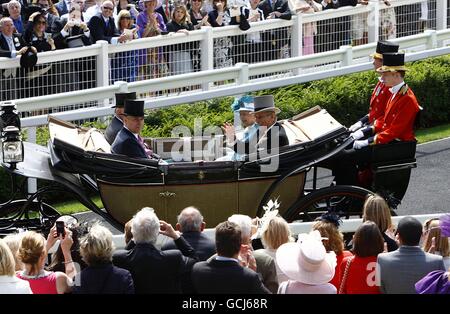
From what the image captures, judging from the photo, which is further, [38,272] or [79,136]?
[79,136]

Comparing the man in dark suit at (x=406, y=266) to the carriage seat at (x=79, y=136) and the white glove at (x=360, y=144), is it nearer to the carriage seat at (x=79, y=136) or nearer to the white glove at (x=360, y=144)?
the white glove at (x=360, y=144)

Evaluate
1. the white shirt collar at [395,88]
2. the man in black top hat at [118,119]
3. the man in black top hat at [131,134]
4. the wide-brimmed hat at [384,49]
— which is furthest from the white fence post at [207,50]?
the man in black top hat at [131,134]

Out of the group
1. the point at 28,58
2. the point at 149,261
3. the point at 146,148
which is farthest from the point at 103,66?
the point at 149,261

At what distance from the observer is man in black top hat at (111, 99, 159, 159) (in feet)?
39.5

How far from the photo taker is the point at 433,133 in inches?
682

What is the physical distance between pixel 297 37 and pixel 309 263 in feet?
34.2

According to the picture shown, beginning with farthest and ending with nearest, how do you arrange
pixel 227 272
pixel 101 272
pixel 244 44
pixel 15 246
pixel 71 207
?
pixel 244 44, pixel 71 207, pixel 15 246, pixel 101 272, pixel 227 272

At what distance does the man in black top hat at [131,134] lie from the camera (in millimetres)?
12031

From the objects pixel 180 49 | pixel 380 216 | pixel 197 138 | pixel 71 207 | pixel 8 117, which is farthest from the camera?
pixel 180 49

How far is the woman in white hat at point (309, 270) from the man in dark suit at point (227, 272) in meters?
0.19

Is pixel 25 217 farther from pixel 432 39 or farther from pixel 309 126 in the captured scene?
pixel 432 39

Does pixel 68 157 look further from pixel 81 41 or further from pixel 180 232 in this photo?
pixel 81 41

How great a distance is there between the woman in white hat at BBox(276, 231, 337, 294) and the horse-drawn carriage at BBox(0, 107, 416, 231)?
9.57 ft
